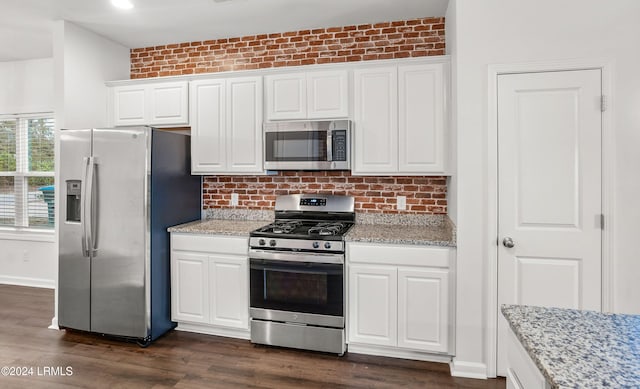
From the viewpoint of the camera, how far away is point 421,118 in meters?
2.83

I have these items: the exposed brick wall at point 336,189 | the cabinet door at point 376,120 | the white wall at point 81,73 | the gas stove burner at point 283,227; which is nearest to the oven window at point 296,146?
the cabinet door at point 376,120

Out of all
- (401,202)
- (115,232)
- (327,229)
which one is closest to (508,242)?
(401,202)

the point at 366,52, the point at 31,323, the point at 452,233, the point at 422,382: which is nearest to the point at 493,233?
the point at 452,233

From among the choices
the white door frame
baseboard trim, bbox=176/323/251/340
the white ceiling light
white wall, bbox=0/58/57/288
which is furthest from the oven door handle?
white wall, bbox=0/58/57/288

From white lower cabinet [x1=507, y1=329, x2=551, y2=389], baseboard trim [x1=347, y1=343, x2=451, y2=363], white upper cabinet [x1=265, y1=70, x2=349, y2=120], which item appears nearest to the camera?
white lower cabinet [x1=507, y1=329, x2=551, y2=389]

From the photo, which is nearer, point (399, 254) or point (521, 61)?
point (521, 61)

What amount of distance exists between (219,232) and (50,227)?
2.88 metres

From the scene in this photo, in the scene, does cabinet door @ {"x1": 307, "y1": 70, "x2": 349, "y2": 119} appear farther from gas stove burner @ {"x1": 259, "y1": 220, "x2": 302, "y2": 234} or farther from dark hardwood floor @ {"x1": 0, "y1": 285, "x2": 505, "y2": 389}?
dark hardwood floor @ {"x1": 0, "y1": 285, "x2": 505, "y2": 389}

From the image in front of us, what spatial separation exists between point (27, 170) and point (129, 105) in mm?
2072

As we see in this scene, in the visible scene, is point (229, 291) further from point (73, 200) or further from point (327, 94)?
point (327, 94)

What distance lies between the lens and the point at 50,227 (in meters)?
4.42

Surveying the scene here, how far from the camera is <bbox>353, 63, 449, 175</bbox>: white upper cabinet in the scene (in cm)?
281

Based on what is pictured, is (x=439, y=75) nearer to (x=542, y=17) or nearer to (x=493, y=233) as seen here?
(x=542, y=17)

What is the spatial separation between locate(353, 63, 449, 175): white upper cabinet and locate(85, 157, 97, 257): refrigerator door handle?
7.16 ft
